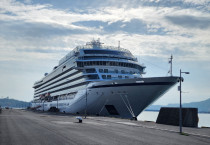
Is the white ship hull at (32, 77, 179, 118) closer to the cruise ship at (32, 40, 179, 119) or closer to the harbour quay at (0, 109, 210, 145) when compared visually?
the cruise ship at (32, 40, 179, 119)

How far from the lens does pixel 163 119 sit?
32.7m

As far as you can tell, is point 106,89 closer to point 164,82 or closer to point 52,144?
point 164,82

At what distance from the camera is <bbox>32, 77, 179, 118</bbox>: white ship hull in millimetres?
38750

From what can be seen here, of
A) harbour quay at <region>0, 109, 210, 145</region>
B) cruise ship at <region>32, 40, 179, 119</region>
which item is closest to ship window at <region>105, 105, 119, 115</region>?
cruise ship at <region>32, 40, 179, 119</region>

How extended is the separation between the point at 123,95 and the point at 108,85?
11.2 ft

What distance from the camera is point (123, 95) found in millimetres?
41562

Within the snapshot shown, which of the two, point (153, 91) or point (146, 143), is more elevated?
point (153, 91)

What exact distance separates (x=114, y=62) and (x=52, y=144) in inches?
1567

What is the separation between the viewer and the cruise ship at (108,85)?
3972cm

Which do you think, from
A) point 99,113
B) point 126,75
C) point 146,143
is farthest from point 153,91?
point 146,143

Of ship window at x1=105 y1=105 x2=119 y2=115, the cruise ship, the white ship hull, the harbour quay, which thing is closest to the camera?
the harbour quay

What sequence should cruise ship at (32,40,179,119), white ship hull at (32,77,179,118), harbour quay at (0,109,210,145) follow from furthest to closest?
cruise ship at (32,40,179,119)
white ship hull at (32,77,179,118)
harbour quay at (0,109,210,145)

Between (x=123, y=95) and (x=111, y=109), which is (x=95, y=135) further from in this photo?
(x=111, y=109)

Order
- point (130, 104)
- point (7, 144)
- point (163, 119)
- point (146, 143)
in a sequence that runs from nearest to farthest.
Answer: point (7, 144), point (146, 143), point (163, 119), point (130, 104)
